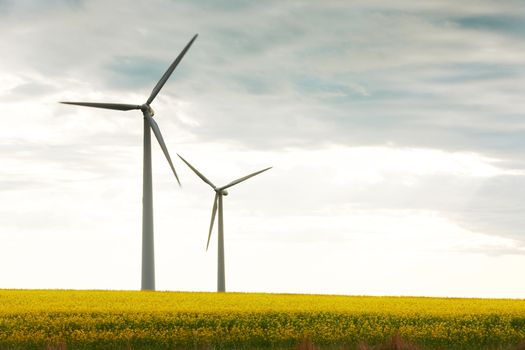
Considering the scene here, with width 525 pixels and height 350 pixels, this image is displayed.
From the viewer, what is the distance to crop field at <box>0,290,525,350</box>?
95.9 feet

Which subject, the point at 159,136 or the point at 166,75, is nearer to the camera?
→ the point at 159,136

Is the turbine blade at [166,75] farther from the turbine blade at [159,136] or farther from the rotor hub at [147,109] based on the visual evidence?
the turbine blade at [159,136]

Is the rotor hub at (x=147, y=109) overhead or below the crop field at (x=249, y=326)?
overhead

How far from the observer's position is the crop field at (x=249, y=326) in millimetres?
29219

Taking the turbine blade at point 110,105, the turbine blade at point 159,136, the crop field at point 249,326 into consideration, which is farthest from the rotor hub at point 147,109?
the crop field at point 249,326

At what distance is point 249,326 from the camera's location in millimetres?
32375

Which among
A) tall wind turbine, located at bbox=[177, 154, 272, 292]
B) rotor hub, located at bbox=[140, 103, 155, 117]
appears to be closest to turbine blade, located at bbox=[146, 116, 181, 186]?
rotor hub, located at bbox=[140, 103, 155, 117]

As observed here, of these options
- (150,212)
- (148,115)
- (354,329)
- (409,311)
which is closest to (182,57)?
(148,115)

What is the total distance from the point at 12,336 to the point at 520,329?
67.9 feet

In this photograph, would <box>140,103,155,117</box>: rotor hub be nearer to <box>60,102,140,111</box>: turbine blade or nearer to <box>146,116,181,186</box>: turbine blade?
<box>60,102,140,111</box>: turbine blade

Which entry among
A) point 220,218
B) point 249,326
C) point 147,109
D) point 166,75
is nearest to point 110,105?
point 147,109

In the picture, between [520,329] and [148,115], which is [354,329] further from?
[148,115]

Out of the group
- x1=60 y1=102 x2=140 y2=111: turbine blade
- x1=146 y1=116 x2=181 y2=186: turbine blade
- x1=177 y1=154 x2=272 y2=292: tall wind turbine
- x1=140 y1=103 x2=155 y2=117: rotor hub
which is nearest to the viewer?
x1=146 y1=116 x2=181 y2=186: turbine blade

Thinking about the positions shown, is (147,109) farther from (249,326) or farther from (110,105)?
(249,326)
